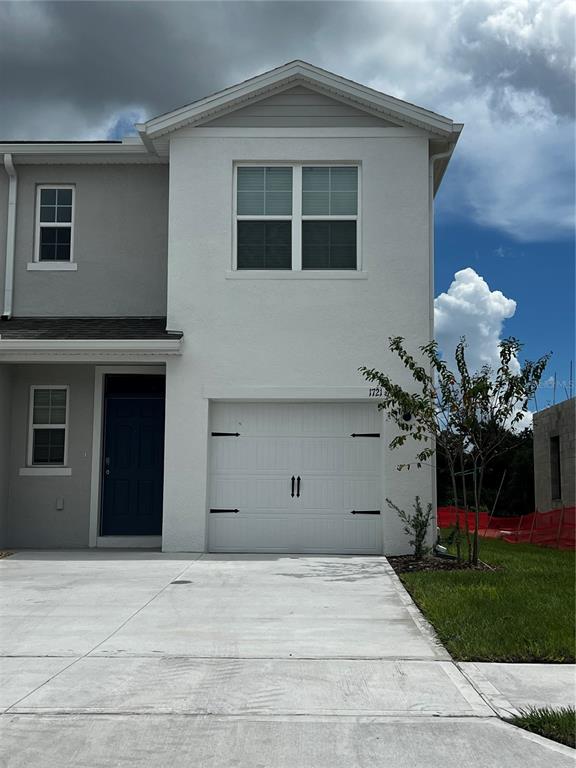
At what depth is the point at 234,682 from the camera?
6266mm

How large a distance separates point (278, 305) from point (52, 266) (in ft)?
14.4

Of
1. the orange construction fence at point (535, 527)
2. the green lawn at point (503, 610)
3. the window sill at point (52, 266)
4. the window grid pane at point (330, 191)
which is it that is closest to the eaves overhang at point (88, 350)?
the window sill at point (52, 266)

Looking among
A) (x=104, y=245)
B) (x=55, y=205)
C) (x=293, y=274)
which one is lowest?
(x=293, y=274)

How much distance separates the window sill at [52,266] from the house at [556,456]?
10561 mm

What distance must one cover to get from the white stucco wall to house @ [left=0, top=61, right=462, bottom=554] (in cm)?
2

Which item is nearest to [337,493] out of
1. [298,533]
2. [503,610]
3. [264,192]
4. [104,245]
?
[298,533]

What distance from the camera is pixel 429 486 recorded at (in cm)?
1334

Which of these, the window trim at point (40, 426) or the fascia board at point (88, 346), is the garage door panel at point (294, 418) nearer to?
the fascia board at point (88, 346)

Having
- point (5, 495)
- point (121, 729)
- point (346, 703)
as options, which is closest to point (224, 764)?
point (121, 729)

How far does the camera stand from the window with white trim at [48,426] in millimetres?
14789

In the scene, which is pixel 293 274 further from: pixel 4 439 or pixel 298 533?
pixel 4 439

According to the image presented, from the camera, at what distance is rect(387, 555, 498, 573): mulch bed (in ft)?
38.2

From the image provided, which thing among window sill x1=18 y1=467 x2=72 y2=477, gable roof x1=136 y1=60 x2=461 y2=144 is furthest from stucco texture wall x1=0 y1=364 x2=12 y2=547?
gable roof x1=136 y1=60 x2=461 y2=144

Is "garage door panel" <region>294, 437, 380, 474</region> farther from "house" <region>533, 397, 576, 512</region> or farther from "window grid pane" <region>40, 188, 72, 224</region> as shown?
"house" <region>533, 397, 576, 512</region>
